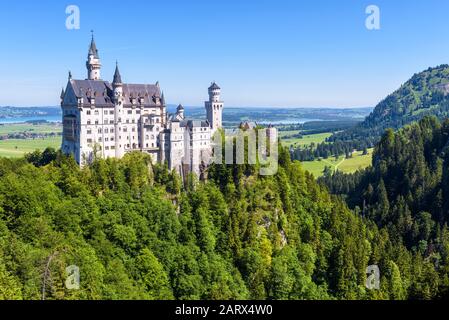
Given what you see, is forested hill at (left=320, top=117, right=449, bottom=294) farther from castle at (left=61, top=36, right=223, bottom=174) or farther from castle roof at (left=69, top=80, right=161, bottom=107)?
castle roof at (left=69, top=80, right=161, bottom=107)

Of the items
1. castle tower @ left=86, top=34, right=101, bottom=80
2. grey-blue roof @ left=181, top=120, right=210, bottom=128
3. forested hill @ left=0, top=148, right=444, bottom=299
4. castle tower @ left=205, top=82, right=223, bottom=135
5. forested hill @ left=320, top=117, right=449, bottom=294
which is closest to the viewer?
forested hill @ left=0, top=148, right=444, bottom=299

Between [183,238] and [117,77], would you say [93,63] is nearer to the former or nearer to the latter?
[117,77]

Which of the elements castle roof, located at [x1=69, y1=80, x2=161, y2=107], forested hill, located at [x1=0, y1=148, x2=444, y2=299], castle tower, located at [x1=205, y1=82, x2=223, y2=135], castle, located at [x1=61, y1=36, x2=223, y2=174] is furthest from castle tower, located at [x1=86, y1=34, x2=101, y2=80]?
castle tower, located at [x1=205, y1=82, x2=223, y2=135]

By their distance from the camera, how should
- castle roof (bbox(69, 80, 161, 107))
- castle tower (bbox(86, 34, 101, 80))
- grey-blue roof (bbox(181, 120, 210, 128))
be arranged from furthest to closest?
grey-blue roof (bbox(181, 120, 210, 128)) < castle tower (bbox(86, 34, 101, 80)) < castle roof (bbox(69, 80, 161, 107))

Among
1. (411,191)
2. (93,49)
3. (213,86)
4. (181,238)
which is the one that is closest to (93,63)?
(93,49)

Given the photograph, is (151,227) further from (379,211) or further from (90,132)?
(379,211)

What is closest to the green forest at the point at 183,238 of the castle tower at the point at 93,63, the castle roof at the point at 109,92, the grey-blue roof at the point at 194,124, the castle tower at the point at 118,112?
the castle tower at the point at 118,112
